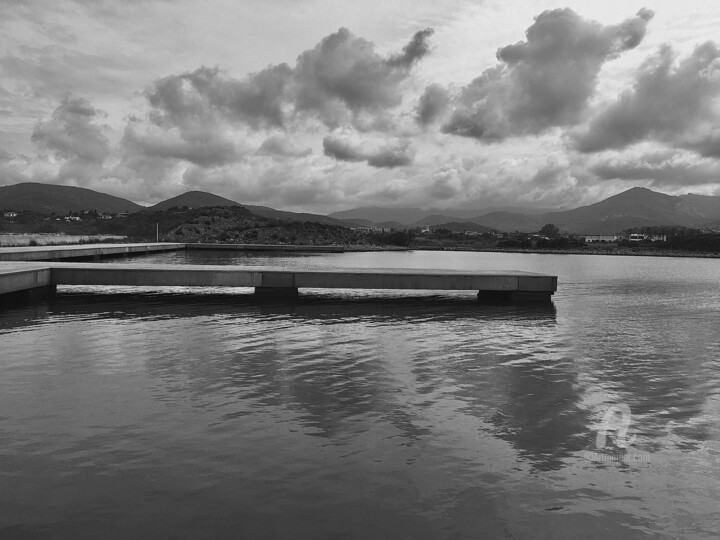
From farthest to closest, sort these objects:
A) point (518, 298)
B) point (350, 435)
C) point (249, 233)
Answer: point (249, 233)
point (518, 298)
point (350, 435)

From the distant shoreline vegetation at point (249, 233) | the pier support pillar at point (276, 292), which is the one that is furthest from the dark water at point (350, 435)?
the distant shoreline vegetation at point (249, 233)

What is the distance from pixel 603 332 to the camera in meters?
16.1

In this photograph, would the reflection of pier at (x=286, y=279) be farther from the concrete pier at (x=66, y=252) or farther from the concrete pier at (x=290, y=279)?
the concrete pier at (x=66, y=252)

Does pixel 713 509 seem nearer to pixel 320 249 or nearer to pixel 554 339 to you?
pixel 554 339

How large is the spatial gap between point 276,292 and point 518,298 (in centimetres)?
1002

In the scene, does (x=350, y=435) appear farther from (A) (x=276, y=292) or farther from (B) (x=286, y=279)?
(A) (x=276, y=292)

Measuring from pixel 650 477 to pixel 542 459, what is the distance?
106 cm

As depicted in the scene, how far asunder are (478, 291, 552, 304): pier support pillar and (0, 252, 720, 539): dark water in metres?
8.70

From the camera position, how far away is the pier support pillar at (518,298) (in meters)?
23.2

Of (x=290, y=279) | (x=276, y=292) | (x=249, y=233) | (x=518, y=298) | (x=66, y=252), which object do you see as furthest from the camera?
(x=249, y=233)

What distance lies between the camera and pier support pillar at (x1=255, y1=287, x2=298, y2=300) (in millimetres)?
22297

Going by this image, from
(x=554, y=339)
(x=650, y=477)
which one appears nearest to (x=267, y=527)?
(x=650, y=477)

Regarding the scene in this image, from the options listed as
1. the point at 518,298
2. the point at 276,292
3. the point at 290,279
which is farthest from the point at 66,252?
the point at 518,298

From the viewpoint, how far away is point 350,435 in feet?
22.4
